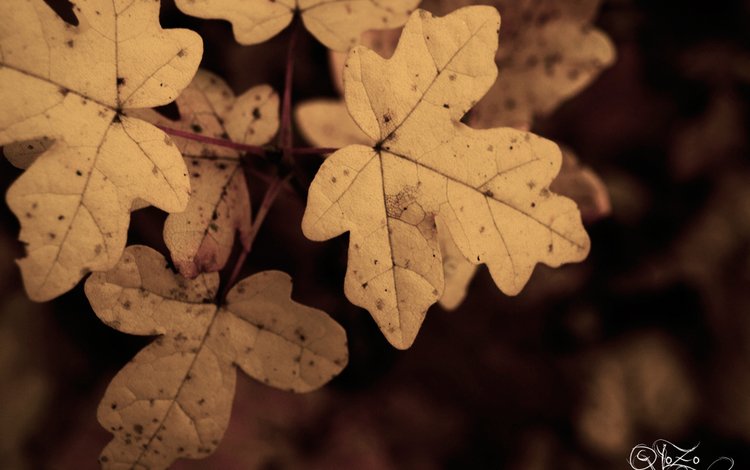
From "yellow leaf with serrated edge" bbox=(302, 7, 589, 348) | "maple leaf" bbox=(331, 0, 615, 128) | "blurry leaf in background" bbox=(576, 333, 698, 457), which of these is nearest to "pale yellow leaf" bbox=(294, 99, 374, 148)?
"maple leaf" bbox=(331, 0, 615, 128)

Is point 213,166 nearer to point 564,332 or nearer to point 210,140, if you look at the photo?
point 210,140

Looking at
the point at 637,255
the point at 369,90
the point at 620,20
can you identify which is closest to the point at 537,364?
the point at 637,255

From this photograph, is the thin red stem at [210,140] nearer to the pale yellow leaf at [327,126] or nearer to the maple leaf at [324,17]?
the maple leaf at [324,17]

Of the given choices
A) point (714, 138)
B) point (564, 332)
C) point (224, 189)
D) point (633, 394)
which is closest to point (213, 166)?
point (224, 189)

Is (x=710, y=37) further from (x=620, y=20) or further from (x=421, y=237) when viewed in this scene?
(x=421, y=237)

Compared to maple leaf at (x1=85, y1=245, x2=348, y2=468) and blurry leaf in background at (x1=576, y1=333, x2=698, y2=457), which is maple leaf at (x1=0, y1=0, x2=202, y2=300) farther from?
blurry leaf in background at (x1=576, y1=333, x2=698, y2=457)

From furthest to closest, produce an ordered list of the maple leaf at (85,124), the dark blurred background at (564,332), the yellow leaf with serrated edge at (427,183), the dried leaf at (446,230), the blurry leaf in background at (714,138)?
the blurry leaf in background at (714,138) → the dark blurred background at (564,332) → the dried leaf at (446,230) → the yellow leaf with serrated edge at (427,183) → the maple leaf at (85,124)

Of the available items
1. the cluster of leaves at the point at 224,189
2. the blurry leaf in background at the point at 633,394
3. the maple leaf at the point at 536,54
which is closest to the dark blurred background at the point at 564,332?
the blurry leaf in background at the point at 633,394
